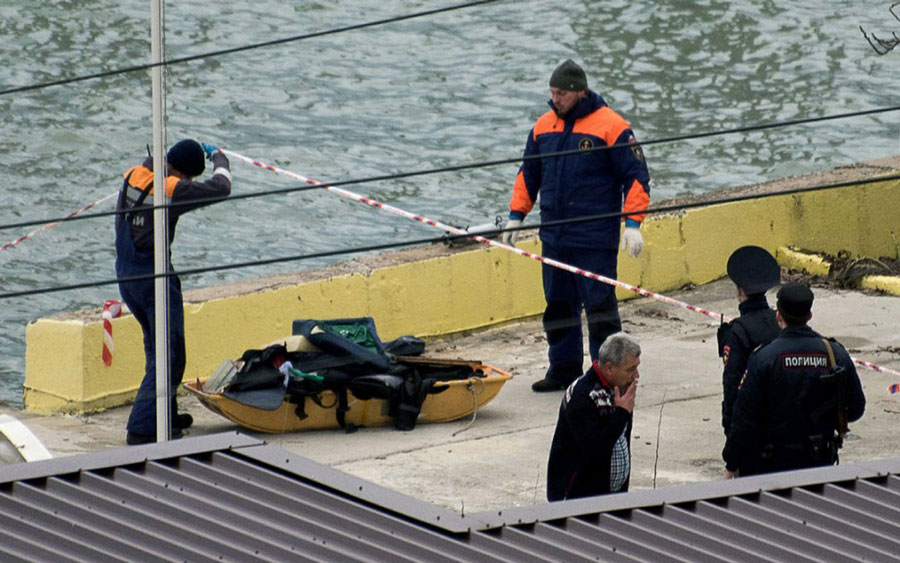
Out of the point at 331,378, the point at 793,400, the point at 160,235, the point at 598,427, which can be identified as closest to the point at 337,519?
the point at 598,427

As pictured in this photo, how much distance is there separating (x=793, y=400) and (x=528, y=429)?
2781 mm

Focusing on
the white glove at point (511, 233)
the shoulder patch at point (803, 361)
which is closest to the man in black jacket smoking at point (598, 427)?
the shoulder patch at point (803, 361)

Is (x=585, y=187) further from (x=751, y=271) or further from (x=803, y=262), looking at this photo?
(x=803, y=262)

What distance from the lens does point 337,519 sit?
17.5 ft

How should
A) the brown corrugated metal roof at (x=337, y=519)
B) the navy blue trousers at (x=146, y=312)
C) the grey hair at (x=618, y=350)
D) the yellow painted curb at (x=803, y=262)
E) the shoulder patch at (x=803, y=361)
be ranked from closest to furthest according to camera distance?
the brown corrugated metal roof at (x=337, y=519) → the grey hair at (x=618, y=350) → the shoulder patch at (x=803, y=361) → the navy blue trousers at (x=146, y=312) → the yellow painted curb at (x=803, y=262)

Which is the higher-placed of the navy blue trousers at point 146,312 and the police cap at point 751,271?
the police cap at point 751,271

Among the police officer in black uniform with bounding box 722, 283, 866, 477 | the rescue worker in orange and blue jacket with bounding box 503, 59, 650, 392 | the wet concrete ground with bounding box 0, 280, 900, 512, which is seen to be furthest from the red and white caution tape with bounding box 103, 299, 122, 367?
the police officer in black uniform with bounding box 722, 283, 866, 477

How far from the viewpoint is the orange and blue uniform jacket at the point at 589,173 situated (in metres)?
9.61

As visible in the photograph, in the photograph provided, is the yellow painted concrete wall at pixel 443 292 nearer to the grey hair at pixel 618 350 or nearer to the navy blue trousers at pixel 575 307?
the navy blue trousers at pixel 575 307

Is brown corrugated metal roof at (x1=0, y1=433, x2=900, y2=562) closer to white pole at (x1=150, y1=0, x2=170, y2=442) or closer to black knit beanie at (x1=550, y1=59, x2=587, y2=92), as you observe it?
white pole at (x1=150, y1=0, x2=170, y2=442)

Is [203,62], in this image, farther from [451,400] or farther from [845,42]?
[451,400]

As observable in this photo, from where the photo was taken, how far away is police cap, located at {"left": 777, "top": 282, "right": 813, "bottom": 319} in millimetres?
6906

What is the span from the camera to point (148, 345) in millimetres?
9211

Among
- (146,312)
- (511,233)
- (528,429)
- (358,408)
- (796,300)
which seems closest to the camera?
(796,300)
